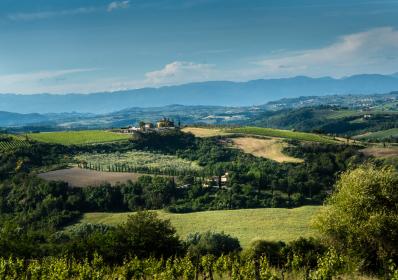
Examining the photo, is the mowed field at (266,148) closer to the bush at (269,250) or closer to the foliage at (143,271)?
the bush at (269,250)

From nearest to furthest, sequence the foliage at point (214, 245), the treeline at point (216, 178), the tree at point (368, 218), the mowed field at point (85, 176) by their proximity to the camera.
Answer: the tree at point (368, 218)
the foliage at point (214, 245)
the treeline at point (216, 178)
the mowed field at point (85, 176)

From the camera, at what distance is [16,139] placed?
174 m

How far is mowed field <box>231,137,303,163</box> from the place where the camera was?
175 meters

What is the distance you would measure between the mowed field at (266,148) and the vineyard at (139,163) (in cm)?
2528

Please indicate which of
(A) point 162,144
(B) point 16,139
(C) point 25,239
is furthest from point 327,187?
(B) point 16,139

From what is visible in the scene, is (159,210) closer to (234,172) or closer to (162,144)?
(234,172)

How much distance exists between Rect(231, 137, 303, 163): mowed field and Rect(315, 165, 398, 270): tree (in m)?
119

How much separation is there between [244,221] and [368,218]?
58.2 m

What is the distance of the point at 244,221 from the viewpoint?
103 meters

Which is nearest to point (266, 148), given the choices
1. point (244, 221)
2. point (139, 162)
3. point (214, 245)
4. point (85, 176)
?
point (139, 162)

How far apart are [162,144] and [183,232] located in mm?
102516

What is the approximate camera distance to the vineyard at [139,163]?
15125 centimetres

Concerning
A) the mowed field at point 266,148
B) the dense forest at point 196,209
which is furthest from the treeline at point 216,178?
the mowed field at point 266,148

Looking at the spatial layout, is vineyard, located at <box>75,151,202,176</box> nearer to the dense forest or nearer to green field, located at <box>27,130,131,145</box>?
the dense forest
